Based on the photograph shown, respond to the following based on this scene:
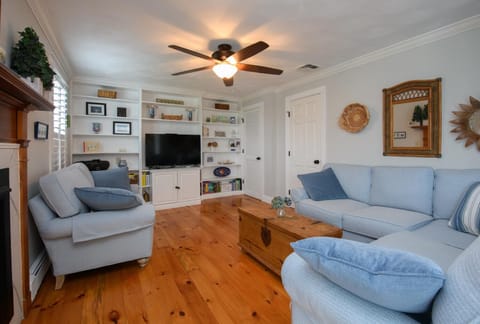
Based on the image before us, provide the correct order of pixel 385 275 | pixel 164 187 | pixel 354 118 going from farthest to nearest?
pixel 164 187 → pixel 354 118 → pixel 385 275

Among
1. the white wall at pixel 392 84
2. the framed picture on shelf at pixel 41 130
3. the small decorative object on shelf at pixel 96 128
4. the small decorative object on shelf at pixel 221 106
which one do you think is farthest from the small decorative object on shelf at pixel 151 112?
the white wall at pixel 392 84

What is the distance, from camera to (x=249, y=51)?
7.46ft

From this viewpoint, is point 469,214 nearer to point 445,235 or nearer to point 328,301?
point 445,235

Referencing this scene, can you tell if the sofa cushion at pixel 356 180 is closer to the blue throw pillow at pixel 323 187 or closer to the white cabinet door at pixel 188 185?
the blue throw pillow at pixel 323 187

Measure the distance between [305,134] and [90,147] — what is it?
377 centimetres

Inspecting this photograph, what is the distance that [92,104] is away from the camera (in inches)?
163

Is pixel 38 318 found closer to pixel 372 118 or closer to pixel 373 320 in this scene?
pixel 373 320

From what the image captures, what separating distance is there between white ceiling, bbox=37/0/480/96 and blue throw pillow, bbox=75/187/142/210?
161 cm

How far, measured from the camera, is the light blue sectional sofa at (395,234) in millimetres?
634

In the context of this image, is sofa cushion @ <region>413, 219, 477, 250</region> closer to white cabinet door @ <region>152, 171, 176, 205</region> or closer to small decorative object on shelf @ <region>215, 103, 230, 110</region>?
white cabinet door @ <region>152, 171, 176, 205</region>

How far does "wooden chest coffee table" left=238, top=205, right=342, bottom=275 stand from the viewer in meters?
1.87

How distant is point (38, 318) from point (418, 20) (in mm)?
3985

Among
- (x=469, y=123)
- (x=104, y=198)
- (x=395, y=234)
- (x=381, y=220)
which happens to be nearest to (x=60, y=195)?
(x=104, y=198)

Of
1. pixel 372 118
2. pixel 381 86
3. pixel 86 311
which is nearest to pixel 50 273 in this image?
pixel 86 311
